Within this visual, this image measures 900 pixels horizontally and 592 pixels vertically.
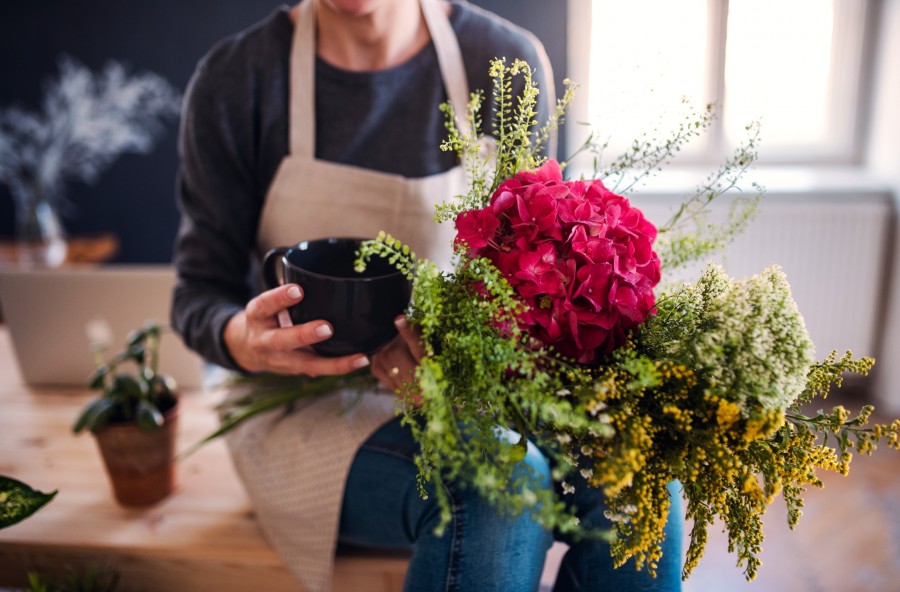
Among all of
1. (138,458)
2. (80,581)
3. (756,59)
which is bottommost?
(80,581)

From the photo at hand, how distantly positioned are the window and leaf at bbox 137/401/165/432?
2140mm

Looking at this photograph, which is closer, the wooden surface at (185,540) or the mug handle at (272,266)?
the mug handle at (272,266)

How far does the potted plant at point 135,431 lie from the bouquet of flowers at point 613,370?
67cm

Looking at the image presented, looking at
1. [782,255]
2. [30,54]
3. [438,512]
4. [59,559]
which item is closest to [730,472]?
[438,512]

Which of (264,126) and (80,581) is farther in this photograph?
(264,126)

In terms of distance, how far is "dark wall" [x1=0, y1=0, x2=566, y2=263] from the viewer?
2.96 m

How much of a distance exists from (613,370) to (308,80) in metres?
0.76

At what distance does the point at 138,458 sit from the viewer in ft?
3.62

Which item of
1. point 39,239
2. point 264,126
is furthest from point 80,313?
point 39,239

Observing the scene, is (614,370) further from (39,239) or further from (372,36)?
(39,239)

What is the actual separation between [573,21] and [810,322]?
5.10 feet

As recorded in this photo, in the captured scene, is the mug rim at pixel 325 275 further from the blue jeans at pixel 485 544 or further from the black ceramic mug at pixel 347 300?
the blue jeans at pixel 485 544

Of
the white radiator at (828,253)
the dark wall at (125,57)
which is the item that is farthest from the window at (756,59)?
the white radiator at (828,253)

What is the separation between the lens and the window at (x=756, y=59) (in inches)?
107
